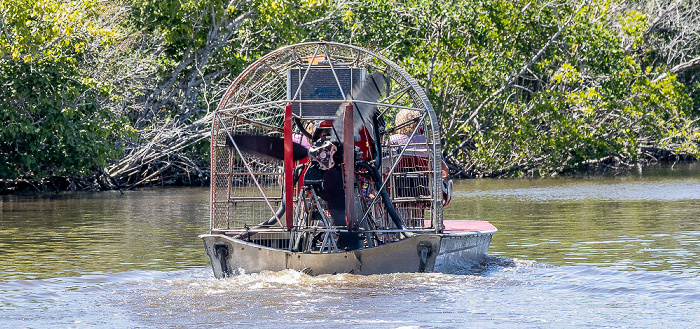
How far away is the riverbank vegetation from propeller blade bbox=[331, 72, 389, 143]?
1257cm

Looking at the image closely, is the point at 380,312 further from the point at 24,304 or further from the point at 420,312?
the point at 24,304

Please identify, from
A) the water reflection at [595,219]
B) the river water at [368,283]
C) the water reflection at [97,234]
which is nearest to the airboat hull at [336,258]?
the river water at [368,283]

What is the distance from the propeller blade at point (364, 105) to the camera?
404 inches

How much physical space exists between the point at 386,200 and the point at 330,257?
1140 mm

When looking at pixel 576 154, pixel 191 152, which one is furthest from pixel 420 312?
pixel 576 154

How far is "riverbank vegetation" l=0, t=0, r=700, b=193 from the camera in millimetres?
23016

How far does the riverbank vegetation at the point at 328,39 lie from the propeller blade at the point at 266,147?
12.4 meters

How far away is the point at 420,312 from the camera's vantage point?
8.20 metres

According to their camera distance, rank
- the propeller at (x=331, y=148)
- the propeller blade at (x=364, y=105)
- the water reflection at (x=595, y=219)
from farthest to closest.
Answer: the water reflection at (x=595, y=219), the propeller blade at (x=364, y=105), the propeller at (x=331, y=148)

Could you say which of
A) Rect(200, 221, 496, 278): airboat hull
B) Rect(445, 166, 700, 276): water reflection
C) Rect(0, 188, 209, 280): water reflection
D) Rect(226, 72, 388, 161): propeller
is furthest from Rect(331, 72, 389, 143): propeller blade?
Rect(445, 166, 700, 276): water reflection

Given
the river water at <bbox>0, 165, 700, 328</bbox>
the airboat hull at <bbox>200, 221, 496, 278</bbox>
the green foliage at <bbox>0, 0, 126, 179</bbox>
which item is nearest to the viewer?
the river water at <bbox>0, 165, 700, 328</bbox>

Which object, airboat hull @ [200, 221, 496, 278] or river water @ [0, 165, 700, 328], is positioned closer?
river water @ [0, 165, 700, 328]

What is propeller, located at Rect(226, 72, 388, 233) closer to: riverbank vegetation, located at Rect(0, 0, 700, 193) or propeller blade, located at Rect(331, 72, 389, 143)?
propeller blade, located at Rect(331, 72, 389, 143)

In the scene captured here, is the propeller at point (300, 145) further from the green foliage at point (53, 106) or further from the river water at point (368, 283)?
the green foliage at point (53, 106)
